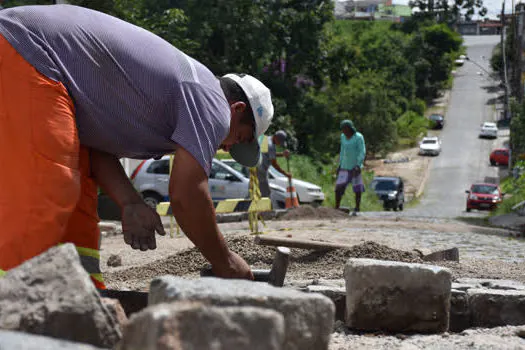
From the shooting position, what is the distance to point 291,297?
2.99 metres

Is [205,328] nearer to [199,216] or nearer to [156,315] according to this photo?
[156,315]

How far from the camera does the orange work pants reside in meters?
Answer: 3.60

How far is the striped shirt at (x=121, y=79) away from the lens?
374 cm

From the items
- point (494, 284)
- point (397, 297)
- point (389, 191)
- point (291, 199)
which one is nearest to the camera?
point (397, 297)

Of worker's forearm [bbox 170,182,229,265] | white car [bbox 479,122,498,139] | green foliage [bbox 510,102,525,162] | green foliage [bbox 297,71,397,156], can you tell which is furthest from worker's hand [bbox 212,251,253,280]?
white car [bbox 479,122,498,139]

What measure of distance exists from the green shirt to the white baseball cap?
12.7 m

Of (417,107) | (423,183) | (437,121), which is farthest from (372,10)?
(423,183)

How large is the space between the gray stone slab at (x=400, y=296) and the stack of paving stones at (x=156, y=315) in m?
1.63

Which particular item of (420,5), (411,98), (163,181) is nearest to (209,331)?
(163,181)

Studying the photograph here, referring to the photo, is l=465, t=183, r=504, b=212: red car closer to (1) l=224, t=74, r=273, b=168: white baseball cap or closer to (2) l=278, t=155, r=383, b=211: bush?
(2) l=278, t=155, r=383, b=211: bush

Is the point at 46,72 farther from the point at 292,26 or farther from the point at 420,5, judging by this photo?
the point at 420,5

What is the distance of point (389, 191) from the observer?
1353 inches

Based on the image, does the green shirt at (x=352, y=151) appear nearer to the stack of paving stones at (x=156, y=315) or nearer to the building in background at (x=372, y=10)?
the stack of paving stones at (x=156, y=315)

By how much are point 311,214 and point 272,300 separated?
44.4 ft
